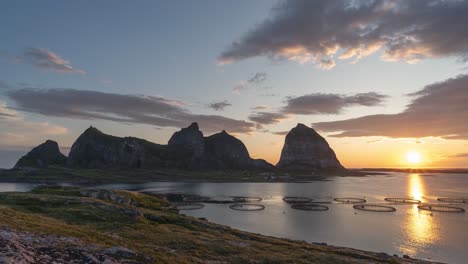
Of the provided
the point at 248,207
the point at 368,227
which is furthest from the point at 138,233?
the point at 248,207

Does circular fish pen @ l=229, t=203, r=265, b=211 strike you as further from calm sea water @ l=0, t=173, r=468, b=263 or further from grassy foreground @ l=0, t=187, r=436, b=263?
grassy foreground @ l=0, t=187, r=436, b=263

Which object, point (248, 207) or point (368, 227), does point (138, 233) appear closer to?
point (368, 227)

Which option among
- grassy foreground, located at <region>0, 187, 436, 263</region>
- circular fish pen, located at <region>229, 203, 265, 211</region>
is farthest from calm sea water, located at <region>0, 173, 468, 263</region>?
grassy foreground, located at <region>0, 187, 436, 263</region>

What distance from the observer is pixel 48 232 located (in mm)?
31750

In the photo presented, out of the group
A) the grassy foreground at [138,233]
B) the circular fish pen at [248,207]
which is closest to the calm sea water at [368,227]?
the circular fish pen at [248,207]

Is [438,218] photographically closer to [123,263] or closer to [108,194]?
[108,194]

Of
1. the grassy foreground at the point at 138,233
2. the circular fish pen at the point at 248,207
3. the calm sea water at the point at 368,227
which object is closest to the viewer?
the grassy foreground at the point at 138,233

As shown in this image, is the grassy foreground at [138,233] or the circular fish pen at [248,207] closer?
the grassy foreground at [138,233]

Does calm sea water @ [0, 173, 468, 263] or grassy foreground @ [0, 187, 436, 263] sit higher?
grassy foreground @ [0, 187, 436, 263]

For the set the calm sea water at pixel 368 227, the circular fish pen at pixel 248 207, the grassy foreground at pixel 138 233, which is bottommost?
the calm sea water at pixel 368 227

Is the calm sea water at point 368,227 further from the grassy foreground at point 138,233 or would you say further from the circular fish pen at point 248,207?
the grassy foreground at point 138,233

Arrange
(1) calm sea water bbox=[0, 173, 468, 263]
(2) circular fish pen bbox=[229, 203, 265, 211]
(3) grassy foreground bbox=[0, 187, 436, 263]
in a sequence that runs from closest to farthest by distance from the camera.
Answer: (3) grassy foreground bbox=[0, 187, 436, 263]
(1) calm sea water bbox=[0, 173, 468, 263]
(2) circular fish pen bbox=[229, 203, 265, 211]

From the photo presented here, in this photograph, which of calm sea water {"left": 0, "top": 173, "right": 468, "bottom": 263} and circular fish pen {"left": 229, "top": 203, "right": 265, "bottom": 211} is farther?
circular fish pen {"left": 229, "top": 203, "right": 265, "bottom": 211}

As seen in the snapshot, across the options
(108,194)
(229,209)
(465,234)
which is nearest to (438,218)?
(465,234)
